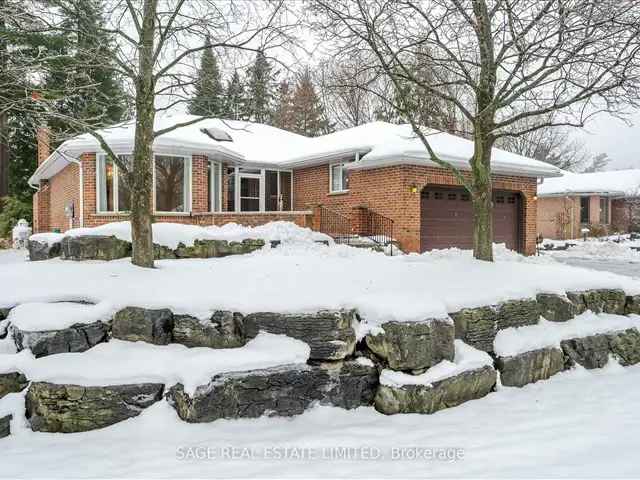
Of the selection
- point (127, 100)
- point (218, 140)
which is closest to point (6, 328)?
point (127, 100)

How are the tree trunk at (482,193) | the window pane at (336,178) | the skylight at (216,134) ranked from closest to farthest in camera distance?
the tree trunk at (482,193) → the window pane at (336,178) → the skylight at (216,134)

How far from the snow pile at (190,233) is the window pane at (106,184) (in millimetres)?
2656

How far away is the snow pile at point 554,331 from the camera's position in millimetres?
5418

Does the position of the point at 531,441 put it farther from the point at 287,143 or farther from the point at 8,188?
the point at 8,188

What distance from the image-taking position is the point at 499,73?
8453mm

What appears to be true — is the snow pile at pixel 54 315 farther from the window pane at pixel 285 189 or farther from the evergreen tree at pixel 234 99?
the window pane at pixel 285 189

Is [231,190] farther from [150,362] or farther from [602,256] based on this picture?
[602,256]

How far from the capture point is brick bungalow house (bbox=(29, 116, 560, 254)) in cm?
1199

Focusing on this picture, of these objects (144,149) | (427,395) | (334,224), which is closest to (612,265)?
(334,224)

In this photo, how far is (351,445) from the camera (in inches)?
148

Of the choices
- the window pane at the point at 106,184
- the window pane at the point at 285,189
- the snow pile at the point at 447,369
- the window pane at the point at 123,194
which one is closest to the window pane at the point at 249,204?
the window pane at the point at 285,189

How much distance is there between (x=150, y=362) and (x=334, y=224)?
10218 mm

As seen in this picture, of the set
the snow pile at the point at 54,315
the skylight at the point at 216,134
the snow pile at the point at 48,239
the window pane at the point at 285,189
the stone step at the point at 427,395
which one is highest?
the skylight at the point at 216,134

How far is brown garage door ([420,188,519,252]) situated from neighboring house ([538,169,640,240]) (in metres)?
15.4
